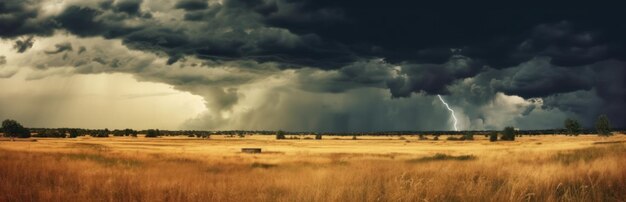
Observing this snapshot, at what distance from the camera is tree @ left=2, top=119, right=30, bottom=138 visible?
136375mm

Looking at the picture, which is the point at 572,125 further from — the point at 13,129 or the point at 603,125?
the point at 13,129

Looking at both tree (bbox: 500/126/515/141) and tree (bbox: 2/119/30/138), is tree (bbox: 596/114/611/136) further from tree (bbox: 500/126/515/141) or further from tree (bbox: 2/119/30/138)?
tree (bbox: 2/119/30/138)

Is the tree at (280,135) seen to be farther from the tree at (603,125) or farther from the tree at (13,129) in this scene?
the tree at (603,125)

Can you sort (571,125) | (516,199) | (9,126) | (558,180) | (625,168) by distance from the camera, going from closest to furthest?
(516,199) → (558,180) → (625,168) → (9,126) → (571,125)

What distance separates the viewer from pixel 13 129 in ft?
451

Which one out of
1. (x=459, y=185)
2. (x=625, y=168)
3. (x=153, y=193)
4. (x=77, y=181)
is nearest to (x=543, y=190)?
(x=459, y=185)

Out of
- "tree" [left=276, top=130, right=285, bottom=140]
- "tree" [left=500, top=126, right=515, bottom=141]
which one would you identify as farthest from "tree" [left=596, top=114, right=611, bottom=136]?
"tree" [left=276, top=130, right=285, bottom=140]

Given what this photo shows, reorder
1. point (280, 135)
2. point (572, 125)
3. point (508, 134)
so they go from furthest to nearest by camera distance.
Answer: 1. point (280, 135)
2. point (572, 125)
3. point (508, 134)

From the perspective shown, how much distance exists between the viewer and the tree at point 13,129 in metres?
136

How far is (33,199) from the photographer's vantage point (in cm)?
800

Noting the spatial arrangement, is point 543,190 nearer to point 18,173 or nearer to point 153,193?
point 153,193

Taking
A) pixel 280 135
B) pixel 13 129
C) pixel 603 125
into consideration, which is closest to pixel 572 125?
pixel 603 125

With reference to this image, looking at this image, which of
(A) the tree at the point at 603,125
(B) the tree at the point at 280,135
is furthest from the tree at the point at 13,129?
(A) the tree at the point at 603,125

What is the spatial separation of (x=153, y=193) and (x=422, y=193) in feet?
15.2
